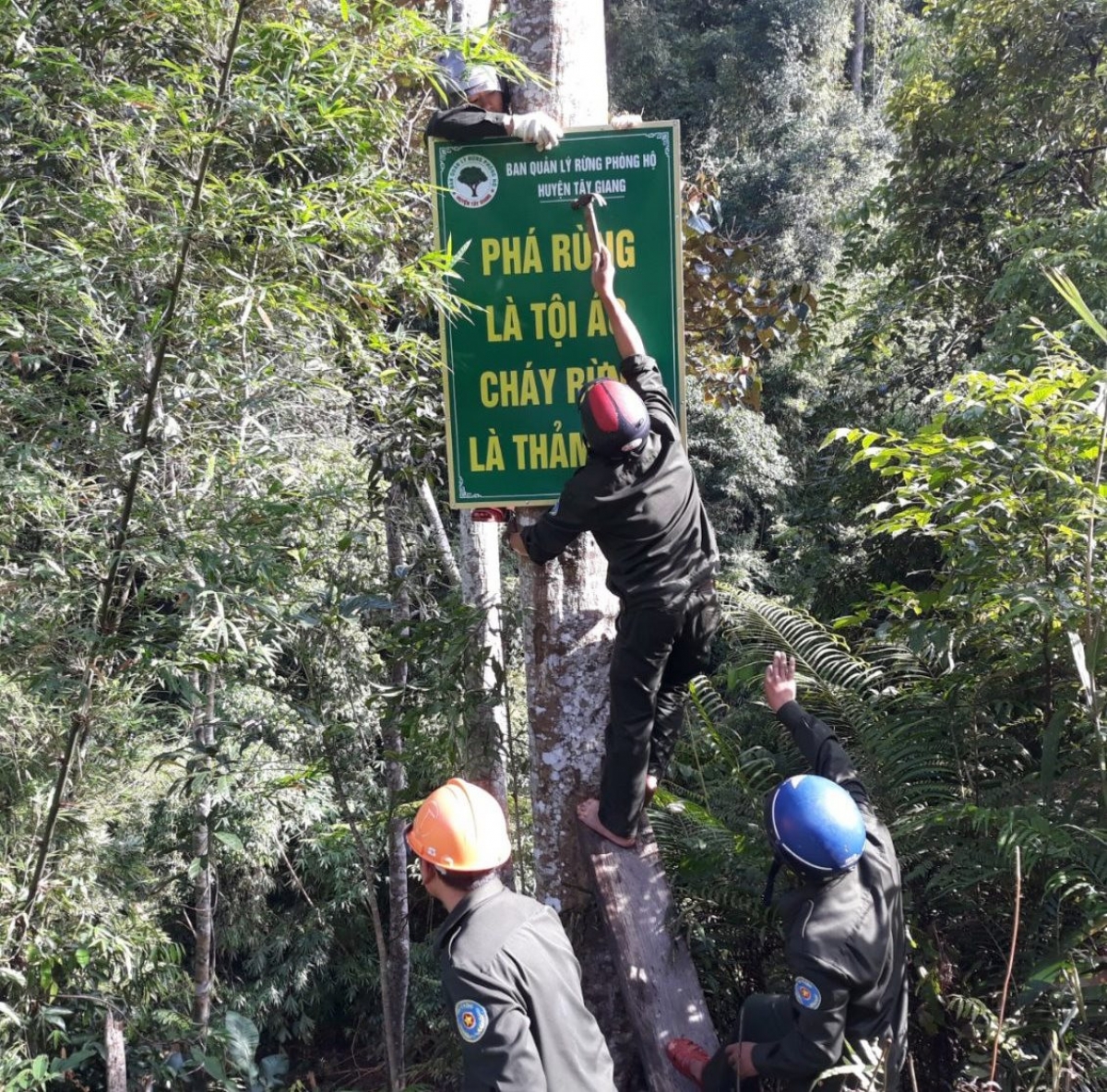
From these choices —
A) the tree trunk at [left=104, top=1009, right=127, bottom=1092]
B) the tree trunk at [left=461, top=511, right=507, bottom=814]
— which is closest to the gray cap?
the tree trunk at [left=461, top=511, right=507, bottom=814]

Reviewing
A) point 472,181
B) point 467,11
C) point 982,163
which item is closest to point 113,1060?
point 472,181

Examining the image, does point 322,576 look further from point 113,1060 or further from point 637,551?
point 113,1060

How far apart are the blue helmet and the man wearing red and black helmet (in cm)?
69

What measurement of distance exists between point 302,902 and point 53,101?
6.71 meters

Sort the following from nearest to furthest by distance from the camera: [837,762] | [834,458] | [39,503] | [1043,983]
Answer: [39,503], [1043,983], [837,762], [834,458]

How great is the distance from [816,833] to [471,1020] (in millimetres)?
1056

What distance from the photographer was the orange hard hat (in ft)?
8.61

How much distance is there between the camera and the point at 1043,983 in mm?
3049

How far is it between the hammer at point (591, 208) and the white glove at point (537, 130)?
21 cm

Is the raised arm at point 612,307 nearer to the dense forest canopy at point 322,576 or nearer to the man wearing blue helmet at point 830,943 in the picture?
the dense forest canopy at point 322,576

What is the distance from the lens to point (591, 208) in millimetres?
3523

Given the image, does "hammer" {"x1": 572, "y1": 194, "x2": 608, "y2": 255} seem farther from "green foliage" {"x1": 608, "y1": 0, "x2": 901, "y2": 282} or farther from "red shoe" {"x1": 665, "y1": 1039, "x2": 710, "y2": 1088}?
"green foliage" {"x1": 608, "y1": 0, "x2": 901, "y2": 282}

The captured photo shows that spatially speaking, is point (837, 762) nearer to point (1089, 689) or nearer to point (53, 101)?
point (1089, 689)

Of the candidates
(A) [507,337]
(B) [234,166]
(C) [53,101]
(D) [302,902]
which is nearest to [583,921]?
(A) [507,337]
